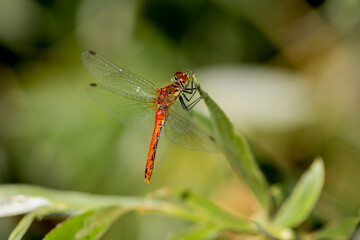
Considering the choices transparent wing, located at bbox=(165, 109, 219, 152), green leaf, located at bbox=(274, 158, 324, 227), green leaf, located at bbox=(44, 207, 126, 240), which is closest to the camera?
green leaf, located at bbox=(44, 207, 126, 240)

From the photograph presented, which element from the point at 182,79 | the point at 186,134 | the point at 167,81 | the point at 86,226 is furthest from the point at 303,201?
the point at 167,81

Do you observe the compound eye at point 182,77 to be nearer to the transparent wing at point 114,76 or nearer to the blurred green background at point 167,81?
the transparent wing at point 114,76

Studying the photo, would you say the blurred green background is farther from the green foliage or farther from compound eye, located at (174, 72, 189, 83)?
the green foliage

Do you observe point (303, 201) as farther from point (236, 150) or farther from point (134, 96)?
point (134, 96)

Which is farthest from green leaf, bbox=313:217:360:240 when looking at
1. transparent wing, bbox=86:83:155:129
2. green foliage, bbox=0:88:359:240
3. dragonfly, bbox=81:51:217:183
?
transparent wing, bbox=86:83:155:129

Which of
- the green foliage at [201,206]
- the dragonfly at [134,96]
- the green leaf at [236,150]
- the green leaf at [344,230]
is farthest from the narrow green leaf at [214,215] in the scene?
the dragonfly at [134,96]
